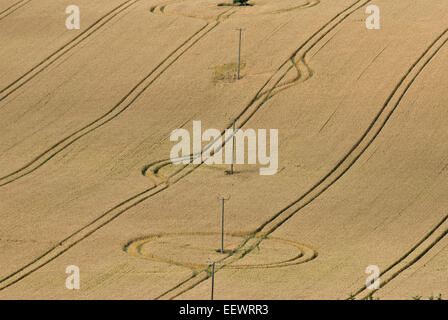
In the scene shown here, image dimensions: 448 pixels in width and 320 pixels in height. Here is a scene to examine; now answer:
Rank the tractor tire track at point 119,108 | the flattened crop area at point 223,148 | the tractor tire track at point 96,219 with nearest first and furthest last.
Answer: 1. the tractor tire track at point 96,219
2. the flattened crop area at point 223,148
3. the tractor tire track at point 119,108

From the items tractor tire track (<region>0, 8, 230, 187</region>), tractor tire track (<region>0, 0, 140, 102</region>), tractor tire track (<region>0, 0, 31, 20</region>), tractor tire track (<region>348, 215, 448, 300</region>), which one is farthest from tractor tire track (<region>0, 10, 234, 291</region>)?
tractor tire track (<region>0, 0, 31, 20</region>)

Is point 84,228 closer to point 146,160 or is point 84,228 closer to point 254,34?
point 146,160

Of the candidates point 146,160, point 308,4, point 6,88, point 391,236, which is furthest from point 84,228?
point 308,4

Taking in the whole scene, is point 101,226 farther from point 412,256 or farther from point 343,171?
point 412,256

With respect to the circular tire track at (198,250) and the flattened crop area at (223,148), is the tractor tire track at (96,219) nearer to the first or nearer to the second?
the flattened crop area at (223,148)

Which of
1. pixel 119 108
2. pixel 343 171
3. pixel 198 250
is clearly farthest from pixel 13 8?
pixel 198 250

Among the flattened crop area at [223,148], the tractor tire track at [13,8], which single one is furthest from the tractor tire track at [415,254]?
the tractor tire track at [13,8]
